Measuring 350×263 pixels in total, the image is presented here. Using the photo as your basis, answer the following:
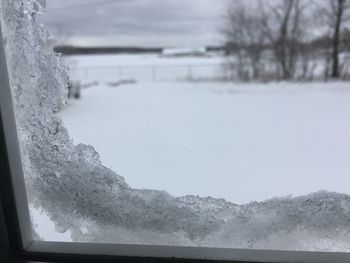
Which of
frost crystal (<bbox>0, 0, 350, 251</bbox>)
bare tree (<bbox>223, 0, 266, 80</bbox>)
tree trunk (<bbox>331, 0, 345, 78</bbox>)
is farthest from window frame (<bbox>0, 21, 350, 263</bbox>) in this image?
bare tree (<bbox>223, 0, 266, 80</bbox>)

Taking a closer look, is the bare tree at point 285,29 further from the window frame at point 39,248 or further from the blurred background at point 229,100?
the window frame at point 39,248

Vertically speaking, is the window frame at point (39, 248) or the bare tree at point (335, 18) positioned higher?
the bare tree at point (335, 18)

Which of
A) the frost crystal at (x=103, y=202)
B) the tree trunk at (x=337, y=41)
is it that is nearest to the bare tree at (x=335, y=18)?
the tree trunk at (x=337, y=41)

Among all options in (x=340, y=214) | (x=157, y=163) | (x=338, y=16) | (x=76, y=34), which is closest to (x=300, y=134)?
(x=338, y=16)

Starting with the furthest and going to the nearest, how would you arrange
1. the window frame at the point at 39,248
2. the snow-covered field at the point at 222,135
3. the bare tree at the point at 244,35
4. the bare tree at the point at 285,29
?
the bare tree at the point at 244,35, the bare tree at the point at 285,29, the snow-covered field at the point at 222,135, the window frame at the point at 39,248

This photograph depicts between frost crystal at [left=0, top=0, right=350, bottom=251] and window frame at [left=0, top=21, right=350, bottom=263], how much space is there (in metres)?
0.03

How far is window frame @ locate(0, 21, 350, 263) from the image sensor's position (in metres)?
1.11

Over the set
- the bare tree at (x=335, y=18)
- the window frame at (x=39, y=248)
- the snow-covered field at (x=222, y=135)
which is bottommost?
the snow-covered field at (x=222, y=135)

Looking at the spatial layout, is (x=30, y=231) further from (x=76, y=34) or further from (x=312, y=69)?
(x=312, y=69)

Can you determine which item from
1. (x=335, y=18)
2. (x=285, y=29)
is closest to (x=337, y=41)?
(x=335, y=18)

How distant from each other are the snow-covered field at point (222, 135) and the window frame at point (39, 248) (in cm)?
22

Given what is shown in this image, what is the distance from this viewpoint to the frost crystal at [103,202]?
1.15 m

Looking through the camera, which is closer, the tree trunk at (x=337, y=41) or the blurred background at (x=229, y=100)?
the blurred background at (x=229, y=100)

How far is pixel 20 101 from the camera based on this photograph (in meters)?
1.19
